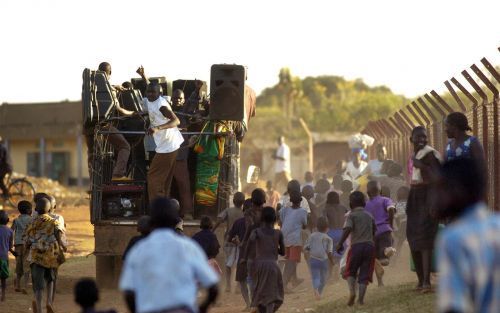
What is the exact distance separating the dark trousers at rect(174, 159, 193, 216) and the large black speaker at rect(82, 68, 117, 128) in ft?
3.94

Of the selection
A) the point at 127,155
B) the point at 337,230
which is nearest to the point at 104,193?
the point at 127,155

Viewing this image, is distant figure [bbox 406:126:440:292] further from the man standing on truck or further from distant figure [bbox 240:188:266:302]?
the man standing on truck

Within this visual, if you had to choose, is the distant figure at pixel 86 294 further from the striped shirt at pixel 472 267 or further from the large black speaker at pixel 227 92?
the large black speaker at pixel 227 92

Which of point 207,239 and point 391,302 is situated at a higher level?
point 207,239

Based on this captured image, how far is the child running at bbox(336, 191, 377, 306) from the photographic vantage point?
40.5ft

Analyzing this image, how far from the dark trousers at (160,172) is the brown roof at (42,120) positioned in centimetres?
4289

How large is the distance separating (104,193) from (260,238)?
4843mm

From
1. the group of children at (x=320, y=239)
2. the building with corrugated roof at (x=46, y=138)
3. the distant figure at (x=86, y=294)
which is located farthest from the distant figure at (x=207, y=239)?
the building with corrugated roof at (x=46, y=138)

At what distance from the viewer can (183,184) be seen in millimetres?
16219

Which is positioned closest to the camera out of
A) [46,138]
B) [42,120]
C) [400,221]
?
[400,221]

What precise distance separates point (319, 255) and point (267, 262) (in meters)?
2.61

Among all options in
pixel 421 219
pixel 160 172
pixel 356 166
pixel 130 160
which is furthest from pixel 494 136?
pixel 356 166

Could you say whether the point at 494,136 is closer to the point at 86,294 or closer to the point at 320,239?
the point at 320,239

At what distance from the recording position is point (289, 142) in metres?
55.7
